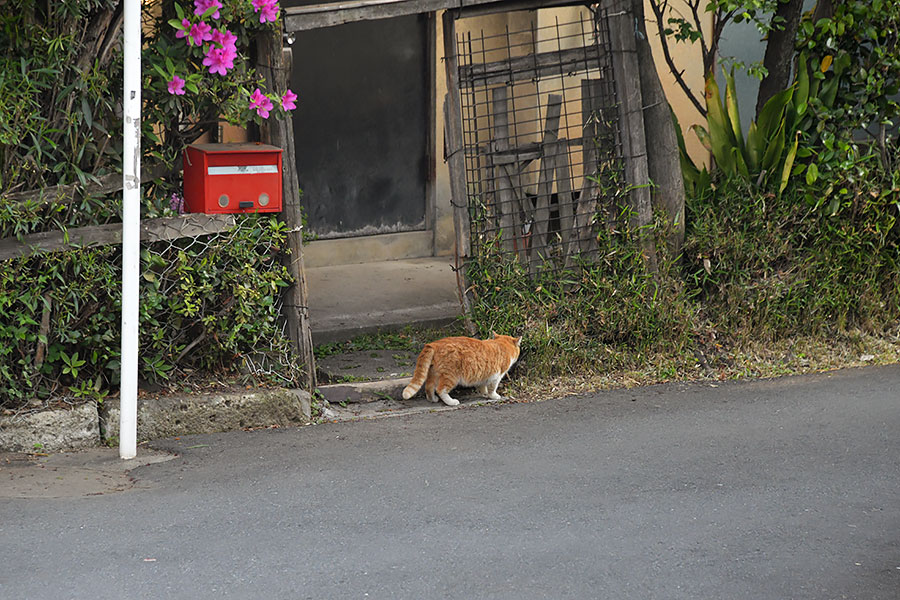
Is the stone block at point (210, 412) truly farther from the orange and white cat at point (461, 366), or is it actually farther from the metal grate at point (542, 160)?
the metal grate at point (542, 160)

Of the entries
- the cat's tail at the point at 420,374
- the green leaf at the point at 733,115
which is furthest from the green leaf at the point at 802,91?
the cat's tail at the point at 420,374

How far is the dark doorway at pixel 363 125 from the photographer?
10.2 metres

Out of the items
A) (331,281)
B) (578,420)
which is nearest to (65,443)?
(578,420)

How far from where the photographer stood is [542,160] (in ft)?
24.1

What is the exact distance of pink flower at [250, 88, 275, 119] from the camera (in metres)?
6.01

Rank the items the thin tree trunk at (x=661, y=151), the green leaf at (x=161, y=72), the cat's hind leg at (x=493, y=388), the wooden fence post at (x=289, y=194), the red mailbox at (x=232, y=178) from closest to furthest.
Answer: the green leaf at (x=161, y=72), the red mailbox at (x=232, y=178), the wooden fence post at (x=289, y=194), the cat's hind leg at (x=493, y=388), the thin tree trunk at (x=661, y=151)

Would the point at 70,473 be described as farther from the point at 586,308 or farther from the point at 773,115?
the point at 773,115

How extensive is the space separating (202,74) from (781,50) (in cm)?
442

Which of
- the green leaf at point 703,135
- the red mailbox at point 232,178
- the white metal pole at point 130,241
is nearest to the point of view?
the white metal pole at point 130,241

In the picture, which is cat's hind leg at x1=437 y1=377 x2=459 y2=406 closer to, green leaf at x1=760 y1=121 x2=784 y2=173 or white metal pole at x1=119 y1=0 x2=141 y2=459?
white metal pole at x1=119 y1=0 x2=141 y2=459

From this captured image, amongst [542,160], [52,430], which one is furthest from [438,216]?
[52,430]

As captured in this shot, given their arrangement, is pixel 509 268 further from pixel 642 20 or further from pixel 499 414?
pixel 642 20

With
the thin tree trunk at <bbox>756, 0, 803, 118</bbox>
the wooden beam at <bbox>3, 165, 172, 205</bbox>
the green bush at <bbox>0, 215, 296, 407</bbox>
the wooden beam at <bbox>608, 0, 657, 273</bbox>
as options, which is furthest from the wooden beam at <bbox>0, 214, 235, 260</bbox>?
the thin tree trunk at <bbox>756, 0, 803, 118</bbox>

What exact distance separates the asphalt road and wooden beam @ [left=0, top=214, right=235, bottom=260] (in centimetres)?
121
